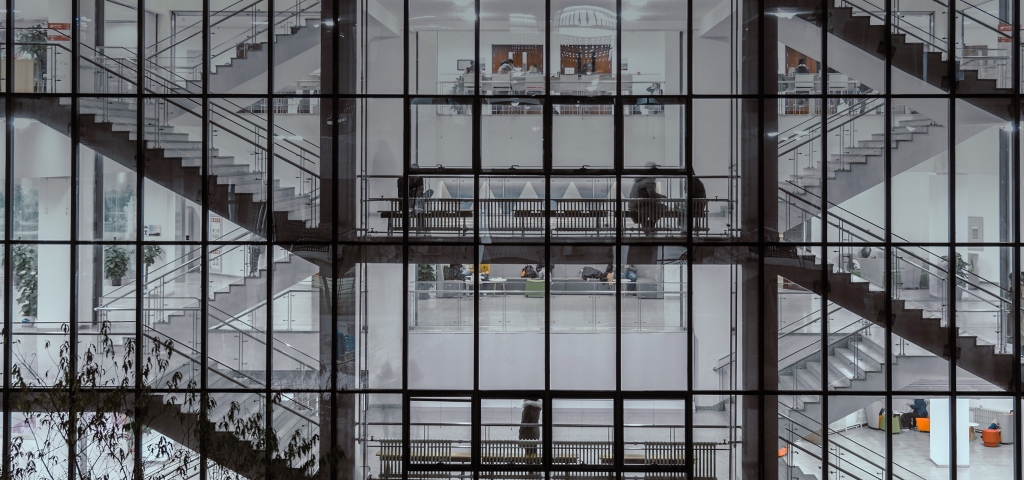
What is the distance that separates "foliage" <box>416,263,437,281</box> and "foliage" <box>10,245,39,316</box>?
215 inches

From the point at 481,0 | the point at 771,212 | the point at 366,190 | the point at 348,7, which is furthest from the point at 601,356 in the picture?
the point at 348,7

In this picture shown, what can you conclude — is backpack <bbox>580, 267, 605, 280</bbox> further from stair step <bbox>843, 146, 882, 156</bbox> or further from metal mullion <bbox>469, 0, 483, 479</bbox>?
stair step <bbox>843, 146, 882, 156</bbox>

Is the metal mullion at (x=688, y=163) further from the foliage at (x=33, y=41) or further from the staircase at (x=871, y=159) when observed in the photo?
the foliage at (x=33, y=41)

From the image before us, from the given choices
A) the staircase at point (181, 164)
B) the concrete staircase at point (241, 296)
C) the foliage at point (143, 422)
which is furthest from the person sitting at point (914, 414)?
the staircase at point (181, 164)

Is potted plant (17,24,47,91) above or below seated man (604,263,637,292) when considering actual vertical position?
above

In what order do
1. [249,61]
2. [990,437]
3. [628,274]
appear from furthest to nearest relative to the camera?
1. [249,61]
2. [628,274]
3. [990,437]

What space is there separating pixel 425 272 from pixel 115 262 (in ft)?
14.5

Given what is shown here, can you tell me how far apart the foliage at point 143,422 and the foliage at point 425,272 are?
264 cm

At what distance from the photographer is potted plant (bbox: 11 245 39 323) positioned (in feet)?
35.6

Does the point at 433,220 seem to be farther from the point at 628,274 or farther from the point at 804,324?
the point at 804,324

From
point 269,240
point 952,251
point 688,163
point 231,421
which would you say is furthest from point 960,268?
point 231,421

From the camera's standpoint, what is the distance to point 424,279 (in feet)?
35.8

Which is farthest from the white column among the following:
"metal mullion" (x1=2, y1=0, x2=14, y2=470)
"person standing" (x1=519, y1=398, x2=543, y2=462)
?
"metal mullion" (x1=2, y1=0, x2=14, y2=470)

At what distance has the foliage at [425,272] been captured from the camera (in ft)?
35.7
